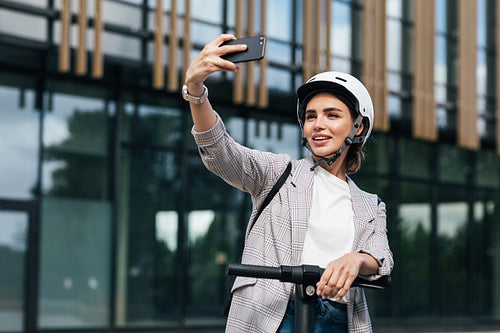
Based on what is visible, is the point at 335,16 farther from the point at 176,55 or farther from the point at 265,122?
the point at 176,55

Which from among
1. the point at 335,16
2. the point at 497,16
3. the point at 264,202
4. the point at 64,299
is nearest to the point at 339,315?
the point at 264,202

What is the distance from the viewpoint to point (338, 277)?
6.55 ft

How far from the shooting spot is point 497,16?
55.1 ft

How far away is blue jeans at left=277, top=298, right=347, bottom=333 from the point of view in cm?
230

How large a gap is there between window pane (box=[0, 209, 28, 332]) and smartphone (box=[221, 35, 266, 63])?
26.8 ft

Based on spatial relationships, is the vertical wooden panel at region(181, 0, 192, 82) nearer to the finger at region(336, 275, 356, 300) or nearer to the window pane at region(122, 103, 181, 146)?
the window pane at region(122, 103, 181, 146)

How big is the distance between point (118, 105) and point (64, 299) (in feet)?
9.63

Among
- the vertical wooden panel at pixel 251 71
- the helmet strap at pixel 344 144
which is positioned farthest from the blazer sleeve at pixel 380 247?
the vertical wooden panel at pixel 251 71

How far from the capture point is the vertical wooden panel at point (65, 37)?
365 inches

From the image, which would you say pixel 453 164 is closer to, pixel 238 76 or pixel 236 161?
pixel 238 76

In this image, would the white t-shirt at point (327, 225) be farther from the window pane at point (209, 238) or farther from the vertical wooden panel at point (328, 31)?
the vertical wooden panel at point (328, 31)

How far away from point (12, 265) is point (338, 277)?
8.40 m

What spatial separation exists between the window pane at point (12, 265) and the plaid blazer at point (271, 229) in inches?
309

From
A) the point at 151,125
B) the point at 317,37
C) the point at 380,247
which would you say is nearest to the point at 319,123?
the point at 380,247
